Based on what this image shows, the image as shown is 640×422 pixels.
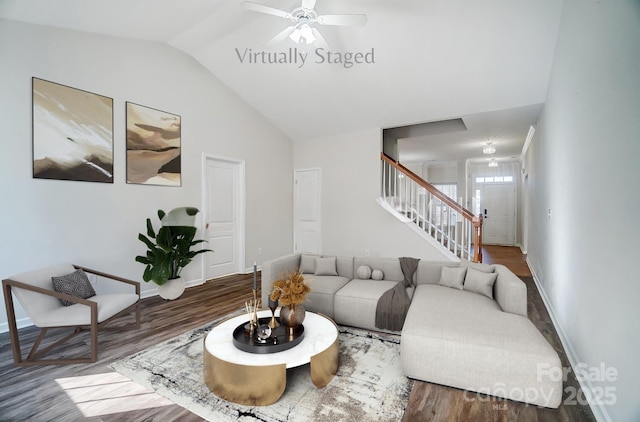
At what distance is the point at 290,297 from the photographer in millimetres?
2176

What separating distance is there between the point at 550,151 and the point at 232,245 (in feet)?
16.5

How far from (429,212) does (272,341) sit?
152 inches

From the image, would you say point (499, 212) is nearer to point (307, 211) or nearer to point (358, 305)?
point (307, 211)

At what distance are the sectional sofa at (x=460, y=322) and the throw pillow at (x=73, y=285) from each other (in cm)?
169

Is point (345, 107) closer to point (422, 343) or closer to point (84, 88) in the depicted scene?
point (84, 88)

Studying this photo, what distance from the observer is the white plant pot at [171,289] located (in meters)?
3.81

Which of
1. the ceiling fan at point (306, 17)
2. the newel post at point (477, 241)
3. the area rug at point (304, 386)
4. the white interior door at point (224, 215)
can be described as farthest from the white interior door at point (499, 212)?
the ceiling fan at point (306, 17)

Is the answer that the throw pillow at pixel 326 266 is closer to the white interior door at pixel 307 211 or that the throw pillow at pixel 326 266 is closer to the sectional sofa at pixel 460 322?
the sectional sofa at pixel 460 322

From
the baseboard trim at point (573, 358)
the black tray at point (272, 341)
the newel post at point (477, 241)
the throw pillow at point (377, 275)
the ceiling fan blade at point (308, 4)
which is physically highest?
the ceiling fan blade at point (308, 4)

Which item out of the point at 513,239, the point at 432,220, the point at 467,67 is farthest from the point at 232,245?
the point at 513,239

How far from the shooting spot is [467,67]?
3.84 m

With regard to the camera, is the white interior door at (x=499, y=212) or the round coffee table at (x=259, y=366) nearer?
the round coffee table at (x=259, y=366)

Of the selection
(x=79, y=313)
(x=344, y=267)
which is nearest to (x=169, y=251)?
(x=79, y=313)

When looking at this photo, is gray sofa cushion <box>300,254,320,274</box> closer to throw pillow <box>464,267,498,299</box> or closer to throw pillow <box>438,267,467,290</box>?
throw pillow <box>438,267,467,290</box>
